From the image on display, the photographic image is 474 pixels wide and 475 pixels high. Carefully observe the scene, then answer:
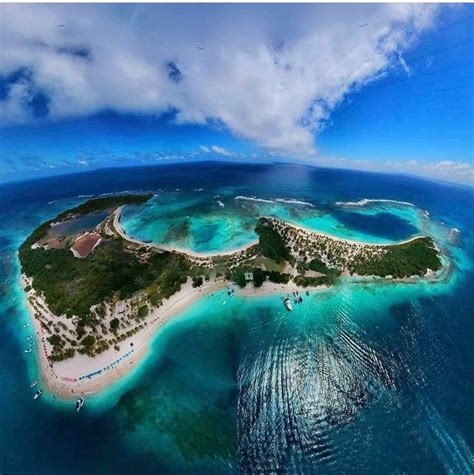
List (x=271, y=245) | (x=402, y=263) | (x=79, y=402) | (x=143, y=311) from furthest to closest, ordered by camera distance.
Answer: (x=271, y=245), (x=402, y=263), (x=143, y=311), (x=79, y=402)

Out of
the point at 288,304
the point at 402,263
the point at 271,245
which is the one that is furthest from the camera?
the point at 271,245

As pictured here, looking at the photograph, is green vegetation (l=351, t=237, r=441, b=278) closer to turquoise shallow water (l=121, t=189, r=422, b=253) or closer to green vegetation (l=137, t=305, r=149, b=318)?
turquoise shallow water (l=121, t=189, r=422, b=253)

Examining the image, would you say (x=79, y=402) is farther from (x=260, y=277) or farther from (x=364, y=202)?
(x=364, y=202)

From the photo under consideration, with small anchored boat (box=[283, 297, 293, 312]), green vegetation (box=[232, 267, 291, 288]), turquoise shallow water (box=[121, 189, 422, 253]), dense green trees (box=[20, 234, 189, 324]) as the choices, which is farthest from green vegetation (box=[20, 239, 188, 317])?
small anchored boat (box=[283, 297, 293, 312])

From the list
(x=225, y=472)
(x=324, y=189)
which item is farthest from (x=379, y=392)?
(x=324, y=189)

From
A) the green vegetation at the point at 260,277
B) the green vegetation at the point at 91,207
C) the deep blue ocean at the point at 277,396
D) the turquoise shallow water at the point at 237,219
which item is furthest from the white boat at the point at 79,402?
the green vegetation at the point at 91,207

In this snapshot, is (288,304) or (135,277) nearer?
(288,304)

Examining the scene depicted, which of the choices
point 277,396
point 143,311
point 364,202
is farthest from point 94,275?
point 364,202
